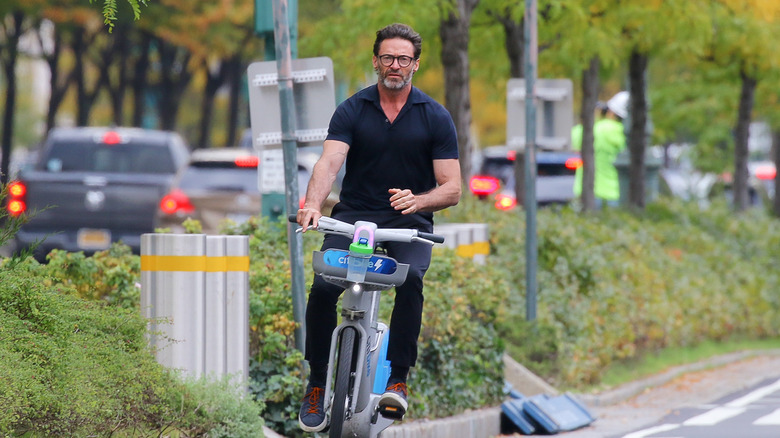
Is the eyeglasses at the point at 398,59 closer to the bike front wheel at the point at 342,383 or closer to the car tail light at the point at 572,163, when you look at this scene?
the bike front wheel at the point at 342,383

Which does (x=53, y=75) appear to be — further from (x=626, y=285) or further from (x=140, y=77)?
(x=626, y=285)

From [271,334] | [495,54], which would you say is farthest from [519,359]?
[495,54]

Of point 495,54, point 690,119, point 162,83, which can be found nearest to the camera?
point 495,54

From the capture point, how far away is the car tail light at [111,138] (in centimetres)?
1731

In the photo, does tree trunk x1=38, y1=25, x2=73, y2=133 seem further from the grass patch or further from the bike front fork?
the bike front fork

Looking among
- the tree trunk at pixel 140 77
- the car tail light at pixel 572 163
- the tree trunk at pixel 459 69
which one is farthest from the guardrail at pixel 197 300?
the tree trunk at pixel 140 77

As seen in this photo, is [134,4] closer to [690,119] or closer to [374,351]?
[374,351]

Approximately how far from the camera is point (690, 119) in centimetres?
2431

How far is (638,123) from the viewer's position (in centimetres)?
1819

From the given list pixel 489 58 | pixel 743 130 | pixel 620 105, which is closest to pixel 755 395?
pixel 489 58

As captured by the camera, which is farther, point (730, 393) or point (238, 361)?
point (730, 393)

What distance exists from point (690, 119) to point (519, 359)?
14922 mm

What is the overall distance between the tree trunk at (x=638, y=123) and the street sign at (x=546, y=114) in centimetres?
707

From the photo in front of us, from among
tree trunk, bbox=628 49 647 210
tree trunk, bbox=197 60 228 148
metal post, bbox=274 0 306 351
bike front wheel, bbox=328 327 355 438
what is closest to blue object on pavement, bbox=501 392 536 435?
metal post, bbox=274 0 306 351
